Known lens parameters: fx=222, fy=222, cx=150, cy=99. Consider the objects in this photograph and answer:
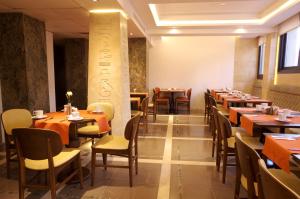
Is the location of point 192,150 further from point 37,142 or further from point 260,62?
point 260,62

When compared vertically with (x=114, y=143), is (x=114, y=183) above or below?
below

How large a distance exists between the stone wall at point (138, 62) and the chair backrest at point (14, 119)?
4187 mm

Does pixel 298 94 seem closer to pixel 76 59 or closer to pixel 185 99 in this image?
pixel 185 99

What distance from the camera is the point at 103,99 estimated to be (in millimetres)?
4012

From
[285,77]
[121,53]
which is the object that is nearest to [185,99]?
[285,77]

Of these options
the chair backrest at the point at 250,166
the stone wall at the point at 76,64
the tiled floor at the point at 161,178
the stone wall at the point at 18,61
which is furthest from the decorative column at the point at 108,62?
the stone wall at the point at 76,64

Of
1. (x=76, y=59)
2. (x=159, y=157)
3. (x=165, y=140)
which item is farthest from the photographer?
(x=76, y=59)

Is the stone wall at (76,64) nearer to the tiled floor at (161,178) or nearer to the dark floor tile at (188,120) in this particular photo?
the dark floor tile at (188,120)

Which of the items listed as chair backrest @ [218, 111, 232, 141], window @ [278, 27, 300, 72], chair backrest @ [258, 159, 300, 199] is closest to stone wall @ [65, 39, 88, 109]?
chair backrest @ [218, 111, 232, 141]

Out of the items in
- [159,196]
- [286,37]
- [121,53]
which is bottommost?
[159,196]

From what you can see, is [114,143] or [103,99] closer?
[114,143]

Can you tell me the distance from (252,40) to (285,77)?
286 centimetres

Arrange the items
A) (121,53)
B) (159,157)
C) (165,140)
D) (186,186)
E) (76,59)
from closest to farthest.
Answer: (186,186), (159,157), (121,53), (165,140), (76,59)

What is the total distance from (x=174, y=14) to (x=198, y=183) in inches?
193
